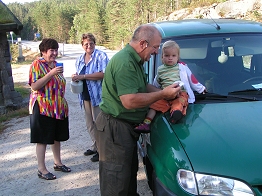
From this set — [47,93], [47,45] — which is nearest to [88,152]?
[47,93]

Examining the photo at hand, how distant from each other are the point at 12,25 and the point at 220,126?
7.05 meters

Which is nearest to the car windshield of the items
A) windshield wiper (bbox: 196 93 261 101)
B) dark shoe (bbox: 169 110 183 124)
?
windshield wiper (bbox: 196 93 261 101)

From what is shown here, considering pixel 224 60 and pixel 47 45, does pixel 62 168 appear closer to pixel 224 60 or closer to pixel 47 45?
pixel 47 45

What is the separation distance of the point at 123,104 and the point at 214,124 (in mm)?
759

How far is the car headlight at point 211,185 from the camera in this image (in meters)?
1.94

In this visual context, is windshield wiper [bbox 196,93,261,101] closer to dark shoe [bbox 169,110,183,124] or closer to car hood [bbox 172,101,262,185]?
→ car hood [bbox 172,101,262,185]

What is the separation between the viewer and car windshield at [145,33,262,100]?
3.12m

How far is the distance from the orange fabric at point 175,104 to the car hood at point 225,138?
0.08m

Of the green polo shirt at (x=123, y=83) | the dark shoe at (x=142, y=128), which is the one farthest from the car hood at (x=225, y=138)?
the green polo shirt at (x=123, y=83)

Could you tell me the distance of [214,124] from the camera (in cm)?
241

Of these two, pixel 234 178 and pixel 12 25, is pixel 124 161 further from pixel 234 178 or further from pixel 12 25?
pixel 12 25

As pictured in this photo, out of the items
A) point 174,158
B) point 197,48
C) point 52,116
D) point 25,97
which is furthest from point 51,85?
point 25,97

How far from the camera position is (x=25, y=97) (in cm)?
908

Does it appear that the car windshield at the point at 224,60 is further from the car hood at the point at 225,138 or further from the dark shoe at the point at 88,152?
the dark shoe at the point at 88,152
